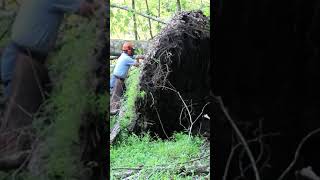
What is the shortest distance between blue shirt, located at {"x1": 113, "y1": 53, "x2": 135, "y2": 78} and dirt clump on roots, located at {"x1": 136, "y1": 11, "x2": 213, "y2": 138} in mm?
500

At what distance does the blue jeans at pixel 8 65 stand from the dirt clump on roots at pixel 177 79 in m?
3.75

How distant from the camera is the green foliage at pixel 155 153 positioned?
4.57m

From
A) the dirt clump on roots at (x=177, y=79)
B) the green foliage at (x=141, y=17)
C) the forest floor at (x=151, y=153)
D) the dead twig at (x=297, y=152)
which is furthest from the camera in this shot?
the green foliage at (x=141, y=17)

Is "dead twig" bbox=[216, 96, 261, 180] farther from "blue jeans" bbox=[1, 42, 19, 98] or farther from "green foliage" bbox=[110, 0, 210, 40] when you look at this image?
"green foliage" bbox=[110, 0, 210, 40]

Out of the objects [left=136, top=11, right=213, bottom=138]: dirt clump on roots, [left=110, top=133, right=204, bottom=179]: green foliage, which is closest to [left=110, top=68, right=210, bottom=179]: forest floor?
[left=110, top=133, right=204, bottom=179]: green foliage

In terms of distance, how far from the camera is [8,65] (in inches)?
→ 72.1

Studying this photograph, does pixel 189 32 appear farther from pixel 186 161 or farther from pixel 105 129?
pixel 105 129

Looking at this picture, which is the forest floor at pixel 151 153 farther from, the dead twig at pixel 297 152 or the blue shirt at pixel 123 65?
the dead twig at pixel 297 152

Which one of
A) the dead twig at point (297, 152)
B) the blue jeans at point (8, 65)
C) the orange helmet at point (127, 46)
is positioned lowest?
the dead twig at point (297, 152)

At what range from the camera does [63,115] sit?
1.93 m

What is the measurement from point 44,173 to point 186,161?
308cm

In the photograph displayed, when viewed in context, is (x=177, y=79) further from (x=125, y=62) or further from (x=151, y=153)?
(x=151, y=153)

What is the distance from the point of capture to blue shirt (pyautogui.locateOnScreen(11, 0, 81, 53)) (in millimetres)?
1827

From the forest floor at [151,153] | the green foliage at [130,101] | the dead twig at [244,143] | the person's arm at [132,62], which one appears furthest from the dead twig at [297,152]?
the person's arm at [132,62]
